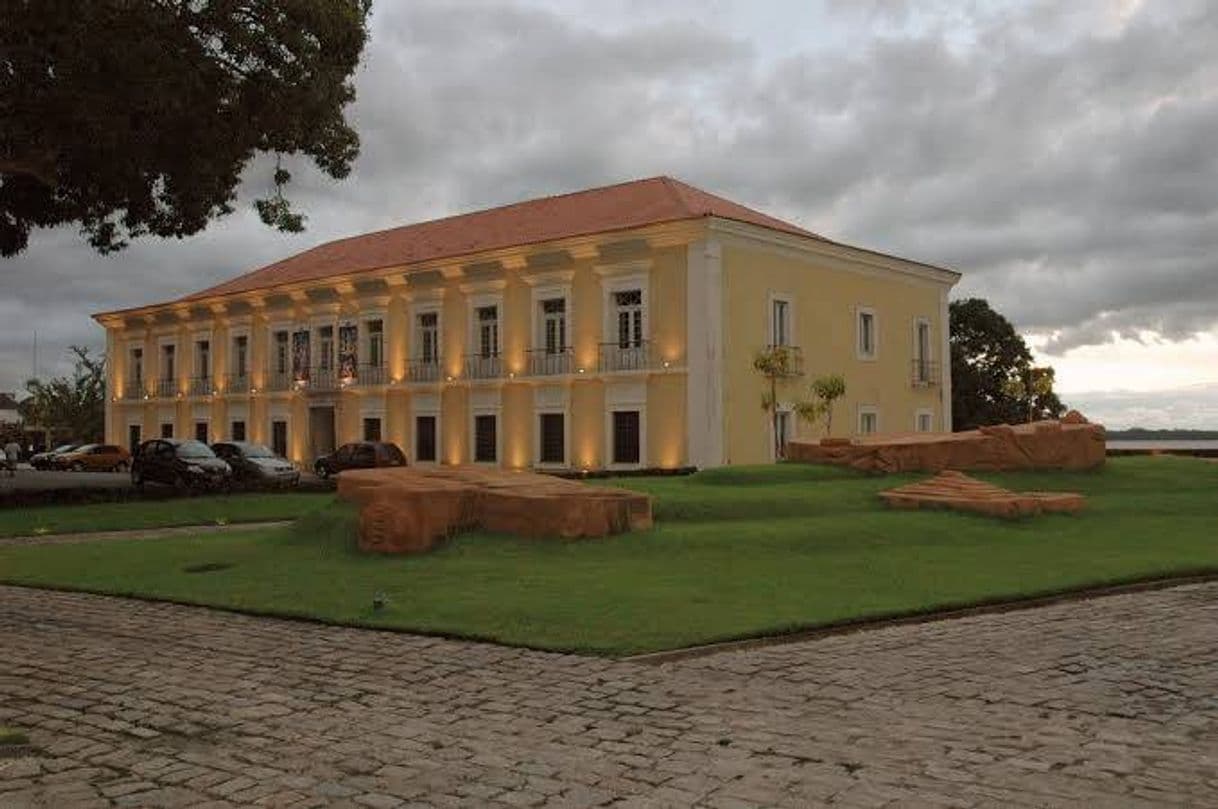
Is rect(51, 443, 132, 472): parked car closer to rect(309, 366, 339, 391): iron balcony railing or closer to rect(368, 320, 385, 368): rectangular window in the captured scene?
rect(309, 366, 339, 391): iron balcony railing

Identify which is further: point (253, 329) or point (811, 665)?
point (253, 329)

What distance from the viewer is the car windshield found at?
1240 inches

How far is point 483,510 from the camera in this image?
47.3 feet

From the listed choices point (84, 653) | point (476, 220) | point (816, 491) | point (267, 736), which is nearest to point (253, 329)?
point (476, 220)

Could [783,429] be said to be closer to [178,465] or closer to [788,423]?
[788,423]

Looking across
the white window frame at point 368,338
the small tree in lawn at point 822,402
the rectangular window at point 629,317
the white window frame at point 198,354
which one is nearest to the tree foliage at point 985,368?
the small tree in lawn at point 822,402

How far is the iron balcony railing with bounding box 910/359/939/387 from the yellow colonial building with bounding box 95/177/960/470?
7cm

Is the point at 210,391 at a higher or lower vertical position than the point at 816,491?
higher

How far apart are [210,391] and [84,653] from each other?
141 feet

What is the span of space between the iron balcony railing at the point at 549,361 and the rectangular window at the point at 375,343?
7.96 metres

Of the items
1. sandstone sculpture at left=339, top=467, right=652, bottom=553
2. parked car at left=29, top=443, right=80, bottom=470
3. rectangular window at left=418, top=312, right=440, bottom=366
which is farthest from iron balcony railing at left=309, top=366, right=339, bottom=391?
sandstone sculpture at left=339, top=467, right=652, bottom=553

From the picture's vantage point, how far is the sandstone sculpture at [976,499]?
16.4 metres

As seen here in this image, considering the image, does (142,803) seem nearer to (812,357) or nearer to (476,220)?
(812,357)

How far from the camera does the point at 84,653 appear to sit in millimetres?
8344
